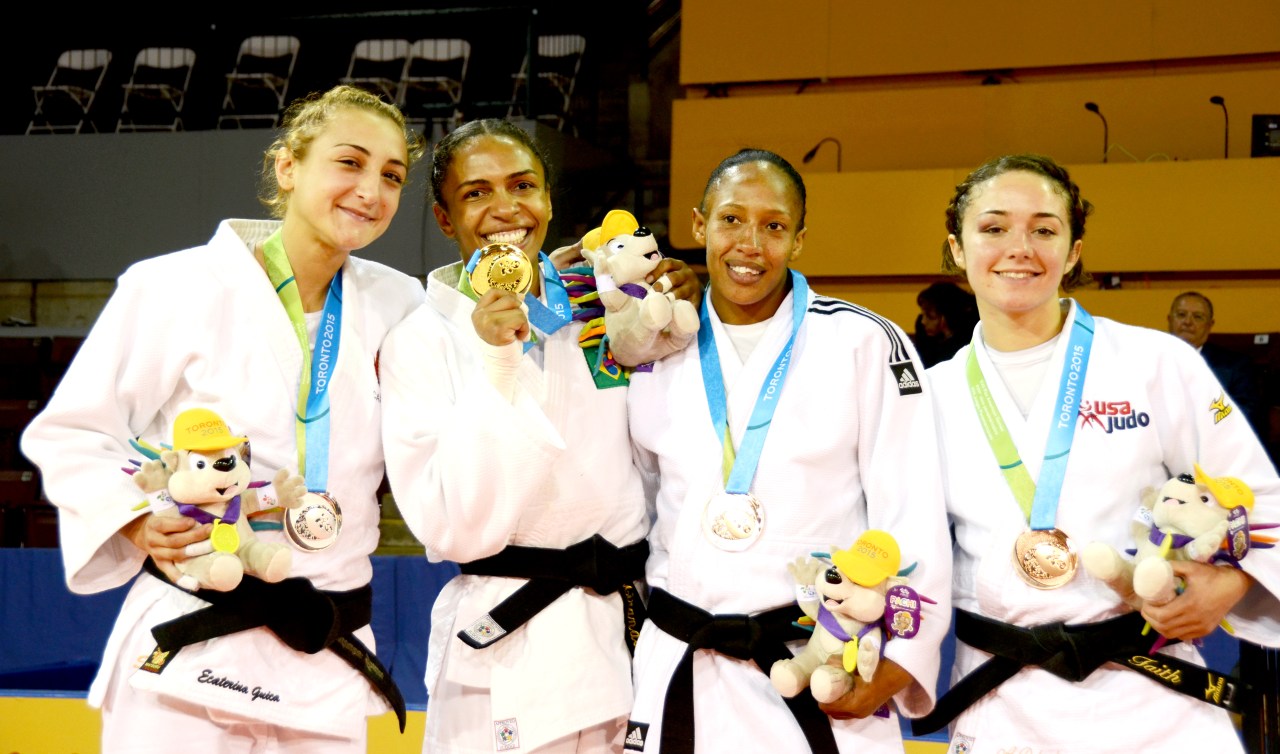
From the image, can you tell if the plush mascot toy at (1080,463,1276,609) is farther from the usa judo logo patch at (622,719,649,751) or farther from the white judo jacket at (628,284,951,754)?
the usa judo logo patch at (622,719,649,751)

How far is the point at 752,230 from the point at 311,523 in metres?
1.07

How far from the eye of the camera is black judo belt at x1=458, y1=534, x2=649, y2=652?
7.60 feet

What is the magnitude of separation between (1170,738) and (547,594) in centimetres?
123

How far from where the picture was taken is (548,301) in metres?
2.51

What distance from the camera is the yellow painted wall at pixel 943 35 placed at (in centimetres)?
839

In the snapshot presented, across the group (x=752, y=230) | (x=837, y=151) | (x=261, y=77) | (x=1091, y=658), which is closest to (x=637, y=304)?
(x=752, y=230)

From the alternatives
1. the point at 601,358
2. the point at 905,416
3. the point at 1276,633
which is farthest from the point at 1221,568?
the point at 601,358

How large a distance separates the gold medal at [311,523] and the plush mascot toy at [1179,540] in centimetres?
142

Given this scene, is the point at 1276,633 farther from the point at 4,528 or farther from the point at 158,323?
the point at 4,528

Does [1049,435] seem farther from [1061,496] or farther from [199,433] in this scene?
[199,433]

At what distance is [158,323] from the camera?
87.6 inches

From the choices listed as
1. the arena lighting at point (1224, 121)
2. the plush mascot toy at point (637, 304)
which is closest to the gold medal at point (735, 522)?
the plush mascot toy at point (637, 304)

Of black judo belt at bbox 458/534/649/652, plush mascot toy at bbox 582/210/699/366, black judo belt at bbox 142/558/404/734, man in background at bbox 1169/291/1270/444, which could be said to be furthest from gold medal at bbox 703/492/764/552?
man in background at bbox 1169/291/1270/444

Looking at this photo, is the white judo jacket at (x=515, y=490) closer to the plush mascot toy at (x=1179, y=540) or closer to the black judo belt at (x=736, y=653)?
the black judo belt at (x=736, y=653)
